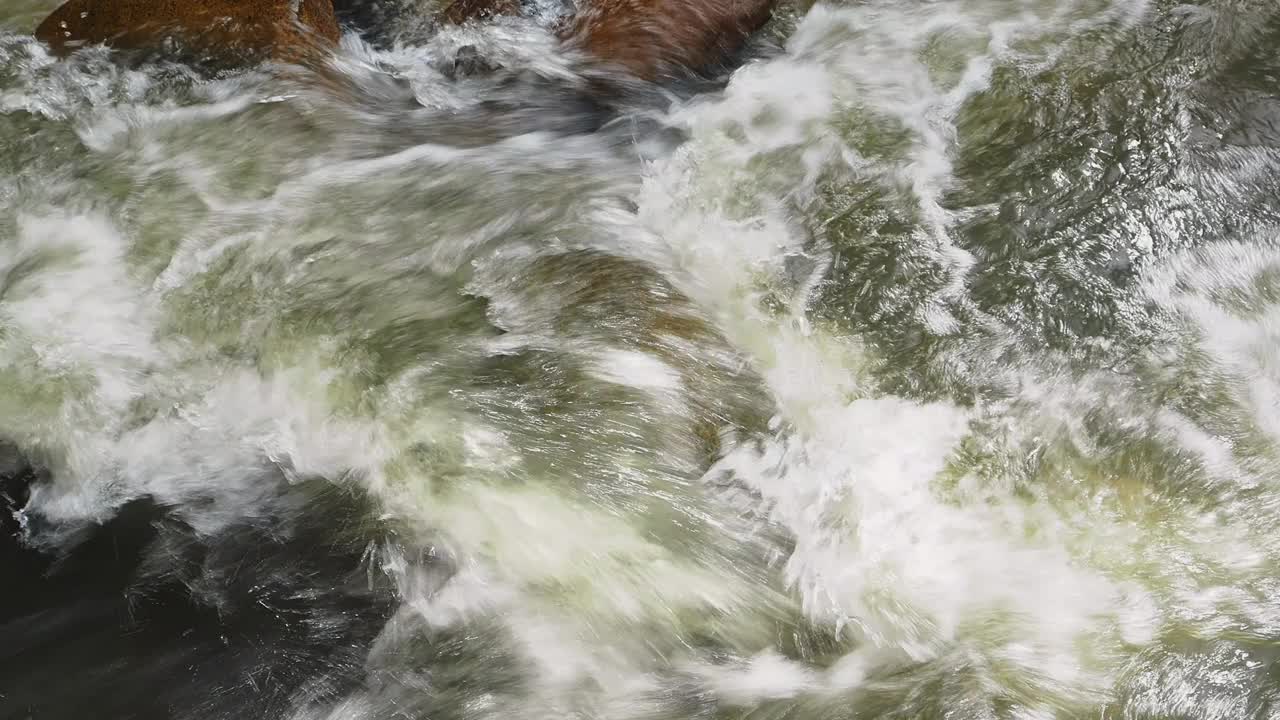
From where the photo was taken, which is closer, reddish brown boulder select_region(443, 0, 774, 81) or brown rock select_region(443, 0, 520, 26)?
reddish brown boulder select_region(443, 0, 774, 81)

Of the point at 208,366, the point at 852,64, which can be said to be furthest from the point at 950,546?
the point at 208,366

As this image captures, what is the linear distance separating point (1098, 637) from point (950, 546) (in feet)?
1.62

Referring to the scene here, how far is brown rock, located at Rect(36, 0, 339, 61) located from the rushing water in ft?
0.77

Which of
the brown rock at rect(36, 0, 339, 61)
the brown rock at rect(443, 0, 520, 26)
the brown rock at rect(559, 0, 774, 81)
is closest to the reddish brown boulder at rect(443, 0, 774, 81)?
the brown rock at rect(559, 0, 774, 81)

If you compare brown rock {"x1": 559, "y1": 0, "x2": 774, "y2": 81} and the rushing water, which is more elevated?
brown rock {"x1": 559, "y1": 0, "x2": 774, "y2": 81}

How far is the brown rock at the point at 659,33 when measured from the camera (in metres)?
4.52

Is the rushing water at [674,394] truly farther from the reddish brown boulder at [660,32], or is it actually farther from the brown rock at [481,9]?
the brown rock at [481,9]

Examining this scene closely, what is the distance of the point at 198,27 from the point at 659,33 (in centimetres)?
218

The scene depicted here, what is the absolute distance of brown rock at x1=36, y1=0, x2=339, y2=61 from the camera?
4418 millimetres

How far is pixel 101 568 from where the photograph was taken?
3133 mm

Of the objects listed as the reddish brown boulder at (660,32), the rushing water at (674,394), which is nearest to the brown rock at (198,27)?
the rushing water at (674,394)

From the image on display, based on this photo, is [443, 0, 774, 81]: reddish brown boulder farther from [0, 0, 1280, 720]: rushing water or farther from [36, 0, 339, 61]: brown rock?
[36, 0, 339, 61]: brown rock

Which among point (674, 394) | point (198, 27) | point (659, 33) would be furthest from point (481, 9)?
point (674, 394)

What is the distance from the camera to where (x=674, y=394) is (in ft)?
10.5
